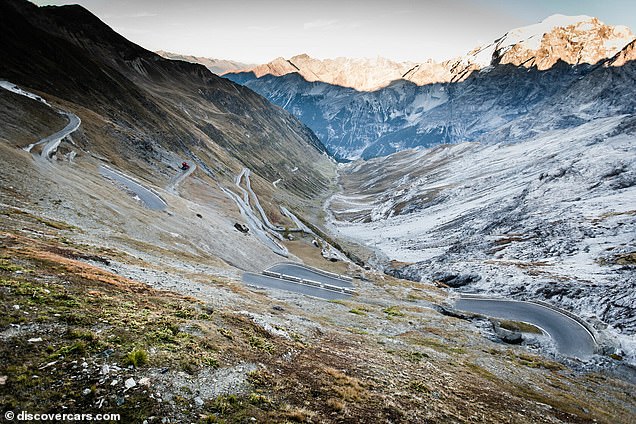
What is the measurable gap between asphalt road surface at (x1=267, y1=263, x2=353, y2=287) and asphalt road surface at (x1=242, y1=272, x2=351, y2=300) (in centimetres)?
795

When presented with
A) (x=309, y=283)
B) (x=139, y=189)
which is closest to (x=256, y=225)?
(x=139, y=189)

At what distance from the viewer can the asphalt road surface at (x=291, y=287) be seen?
149ft

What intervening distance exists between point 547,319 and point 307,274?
3794cm

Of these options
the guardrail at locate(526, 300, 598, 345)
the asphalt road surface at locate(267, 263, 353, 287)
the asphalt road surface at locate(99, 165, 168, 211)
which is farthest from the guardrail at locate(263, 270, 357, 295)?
the guardrail at locate(526, 300, 598, 345)

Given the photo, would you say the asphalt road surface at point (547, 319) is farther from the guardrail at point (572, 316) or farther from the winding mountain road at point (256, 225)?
the winding mountain road at point (256, 225)

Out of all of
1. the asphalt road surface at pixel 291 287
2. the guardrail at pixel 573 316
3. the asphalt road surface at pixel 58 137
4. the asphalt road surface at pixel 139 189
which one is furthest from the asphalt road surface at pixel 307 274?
the asphalt road surface at pixel 58 137

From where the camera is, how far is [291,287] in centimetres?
4791

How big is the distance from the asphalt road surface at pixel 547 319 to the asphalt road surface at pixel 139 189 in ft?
178

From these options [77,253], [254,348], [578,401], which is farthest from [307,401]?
[578,401]

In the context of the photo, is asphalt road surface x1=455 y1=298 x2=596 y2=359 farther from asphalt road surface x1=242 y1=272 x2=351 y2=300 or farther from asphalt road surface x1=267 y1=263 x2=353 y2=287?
asphalt road surface x1=242 y1=272 x2=351 y2=300

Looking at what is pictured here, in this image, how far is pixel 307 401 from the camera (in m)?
12.6

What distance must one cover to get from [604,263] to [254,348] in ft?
225

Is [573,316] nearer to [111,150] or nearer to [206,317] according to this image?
[206,317]

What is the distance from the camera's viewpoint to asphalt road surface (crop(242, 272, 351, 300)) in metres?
45.4
